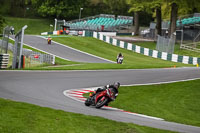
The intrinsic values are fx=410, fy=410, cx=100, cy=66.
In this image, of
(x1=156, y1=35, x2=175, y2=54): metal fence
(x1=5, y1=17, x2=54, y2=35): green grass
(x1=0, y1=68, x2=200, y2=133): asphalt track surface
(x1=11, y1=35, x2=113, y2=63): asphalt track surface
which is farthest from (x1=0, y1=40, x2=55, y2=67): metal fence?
(x1=5, y1=17, x2=54, y2=35): green grass

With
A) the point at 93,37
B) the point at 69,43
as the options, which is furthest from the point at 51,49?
the point at 93,37

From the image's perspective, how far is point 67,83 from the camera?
22.1 meters

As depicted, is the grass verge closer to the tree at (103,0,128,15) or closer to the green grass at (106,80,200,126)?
the green grass at (106,80,200,126)

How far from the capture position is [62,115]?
450 inches

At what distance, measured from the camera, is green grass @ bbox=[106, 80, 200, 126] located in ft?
53.2

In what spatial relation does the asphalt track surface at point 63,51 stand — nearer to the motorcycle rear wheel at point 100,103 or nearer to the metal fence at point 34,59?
the metal fence at point 34,59

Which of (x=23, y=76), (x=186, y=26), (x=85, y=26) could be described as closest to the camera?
(x=23, y=76)

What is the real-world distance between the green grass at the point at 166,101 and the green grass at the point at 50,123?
4838 mm

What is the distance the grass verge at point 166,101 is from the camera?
53.2ft

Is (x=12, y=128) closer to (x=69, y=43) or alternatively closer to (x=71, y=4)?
(x=69, y=43)

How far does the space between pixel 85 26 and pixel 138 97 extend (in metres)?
52.4

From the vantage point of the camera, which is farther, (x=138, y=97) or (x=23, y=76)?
(x=23, y=76)

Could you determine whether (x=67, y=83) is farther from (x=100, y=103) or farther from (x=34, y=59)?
(x=34, y=59)

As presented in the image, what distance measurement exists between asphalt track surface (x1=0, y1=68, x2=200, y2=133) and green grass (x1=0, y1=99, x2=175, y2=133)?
6.76 feet
